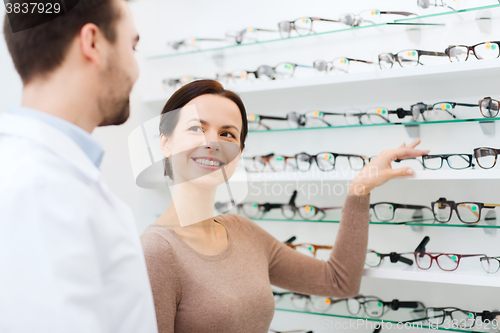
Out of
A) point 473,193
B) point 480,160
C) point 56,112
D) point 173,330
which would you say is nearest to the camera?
point 56,112

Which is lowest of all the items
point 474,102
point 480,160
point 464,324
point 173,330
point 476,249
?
point 464,324

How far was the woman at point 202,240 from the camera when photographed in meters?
0.78

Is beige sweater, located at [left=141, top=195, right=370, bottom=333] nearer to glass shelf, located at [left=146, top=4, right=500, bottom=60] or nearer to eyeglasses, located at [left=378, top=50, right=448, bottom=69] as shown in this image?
eyeglasses, located at [left=378, top=50, right=448, bottom=69]

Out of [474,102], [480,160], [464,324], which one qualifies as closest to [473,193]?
[480,160]

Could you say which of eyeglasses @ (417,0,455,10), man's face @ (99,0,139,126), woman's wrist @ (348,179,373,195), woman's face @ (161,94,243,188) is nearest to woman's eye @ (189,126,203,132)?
woman's face @ (161,94,243,188)

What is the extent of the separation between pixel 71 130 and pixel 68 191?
0.27 feet

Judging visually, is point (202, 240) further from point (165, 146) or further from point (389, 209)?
point (389, 209)

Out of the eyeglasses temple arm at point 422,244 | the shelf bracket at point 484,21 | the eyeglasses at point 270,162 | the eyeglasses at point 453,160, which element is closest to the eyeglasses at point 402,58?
the shelf bracket at point 484,21

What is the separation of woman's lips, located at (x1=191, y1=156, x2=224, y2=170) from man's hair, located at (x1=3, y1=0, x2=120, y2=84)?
372 mm

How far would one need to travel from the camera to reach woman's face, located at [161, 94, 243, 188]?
0.79 metres

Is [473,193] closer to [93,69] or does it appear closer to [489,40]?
→ [489,40]

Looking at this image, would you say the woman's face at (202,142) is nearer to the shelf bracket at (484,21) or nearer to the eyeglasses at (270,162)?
the eyeglasses at (270,162)

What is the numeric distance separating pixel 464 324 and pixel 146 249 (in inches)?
34.7

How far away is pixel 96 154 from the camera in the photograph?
18.9 inches
